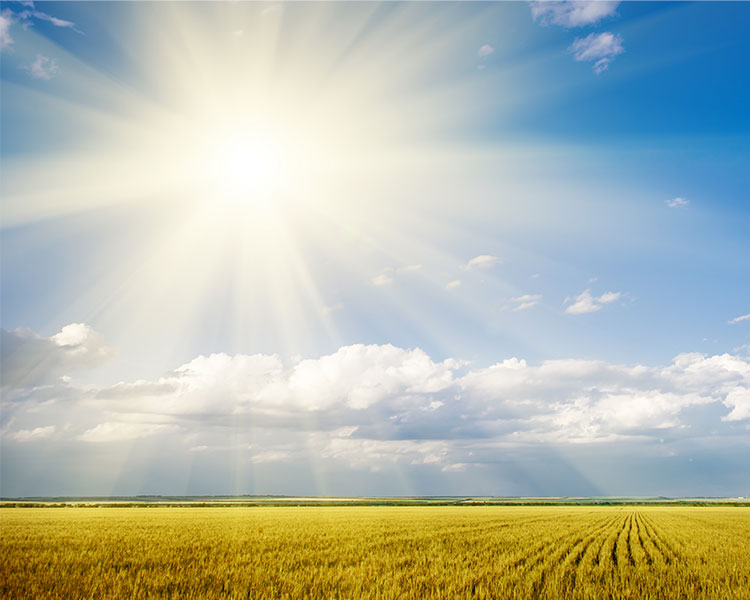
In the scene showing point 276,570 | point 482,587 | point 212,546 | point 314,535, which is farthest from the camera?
point 314,535

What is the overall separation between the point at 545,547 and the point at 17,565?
19.5 meters

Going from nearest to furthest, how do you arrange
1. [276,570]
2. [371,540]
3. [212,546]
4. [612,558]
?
[276,570] → [612,558] → [212,546] → [371,540]

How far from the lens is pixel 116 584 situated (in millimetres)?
12289

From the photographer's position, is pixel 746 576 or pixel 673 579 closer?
pixel 673 579

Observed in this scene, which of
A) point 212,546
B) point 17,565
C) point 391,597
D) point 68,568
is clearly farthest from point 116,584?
point 212,546

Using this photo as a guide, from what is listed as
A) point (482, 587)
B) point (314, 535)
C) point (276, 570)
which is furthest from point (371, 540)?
point (482, 587)

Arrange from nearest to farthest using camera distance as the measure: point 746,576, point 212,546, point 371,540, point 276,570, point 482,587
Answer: point 482,587, point 276,570, point 746,576, point 212,546, point 371,540

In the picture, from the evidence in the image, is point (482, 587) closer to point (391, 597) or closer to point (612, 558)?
point (391, 597)

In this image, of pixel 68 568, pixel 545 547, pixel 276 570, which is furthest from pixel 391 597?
pixel 545 547

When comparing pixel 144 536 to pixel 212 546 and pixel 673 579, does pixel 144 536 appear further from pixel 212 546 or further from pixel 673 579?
pixel 673 579

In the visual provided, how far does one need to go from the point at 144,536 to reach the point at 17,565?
1050cm

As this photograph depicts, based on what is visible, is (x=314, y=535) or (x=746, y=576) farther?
(x=314, y=535)

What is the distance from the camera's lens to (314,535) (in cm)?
2616

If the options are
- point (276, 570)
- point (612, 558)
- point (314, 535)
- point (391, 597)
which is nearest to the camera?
point (391, 597)
